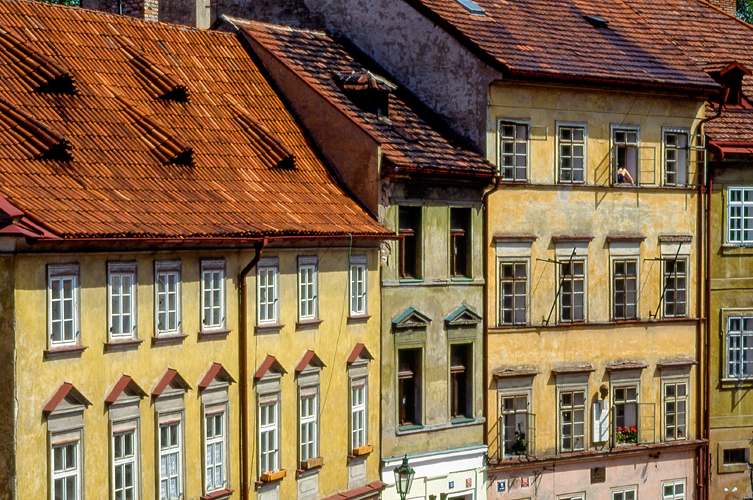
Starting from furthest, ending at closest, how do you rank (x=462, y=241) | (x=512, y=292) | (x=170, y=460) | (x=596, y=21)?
(x=596, y=21) → (x=512, y=292) → (x=462, y=241) → (x=170, y=460)

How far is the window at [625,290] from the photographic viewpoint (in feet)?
129

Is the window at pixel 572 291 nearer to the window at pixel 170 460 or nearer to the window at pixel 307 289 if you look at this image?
the window at pixel 307 289

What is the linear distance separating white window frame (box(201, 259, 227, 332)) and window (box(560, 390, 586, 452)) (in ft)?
40.5

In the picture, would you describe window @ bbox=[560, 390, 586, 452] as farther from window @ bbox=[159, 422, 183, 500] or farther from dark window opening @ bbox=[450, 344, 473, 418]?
window @ bbox=[159, 422, 183, 500]

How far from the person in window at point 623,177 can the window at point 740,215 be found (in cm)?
318

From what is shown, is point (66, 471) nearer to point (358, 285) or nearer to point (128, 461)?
point (128, 461)

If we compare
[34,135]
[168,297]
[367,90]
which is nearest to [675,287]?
[367,90]

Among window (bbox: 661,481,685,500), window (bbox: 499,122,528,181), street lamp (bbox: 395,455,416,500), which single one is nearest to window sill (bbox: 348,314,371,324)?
street lamp (bbox: 395,455,416,500)

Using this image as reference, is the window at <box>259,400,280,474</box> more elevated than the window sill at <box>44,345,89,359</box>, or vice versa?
the window sill at <box>44,345,89,359</box>

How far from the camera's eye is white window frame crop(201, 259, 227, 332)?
2792cm

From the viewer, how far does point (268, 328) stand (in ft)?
97.9

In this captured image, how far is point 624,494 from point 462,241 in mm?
8088

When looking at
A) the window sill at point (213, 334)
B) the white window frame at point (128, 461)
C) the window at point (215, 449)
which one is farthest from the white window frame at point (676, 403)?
the white window frame at point (128, 461)

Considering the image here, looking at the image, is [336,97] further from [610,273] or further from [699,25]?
[699,25]
